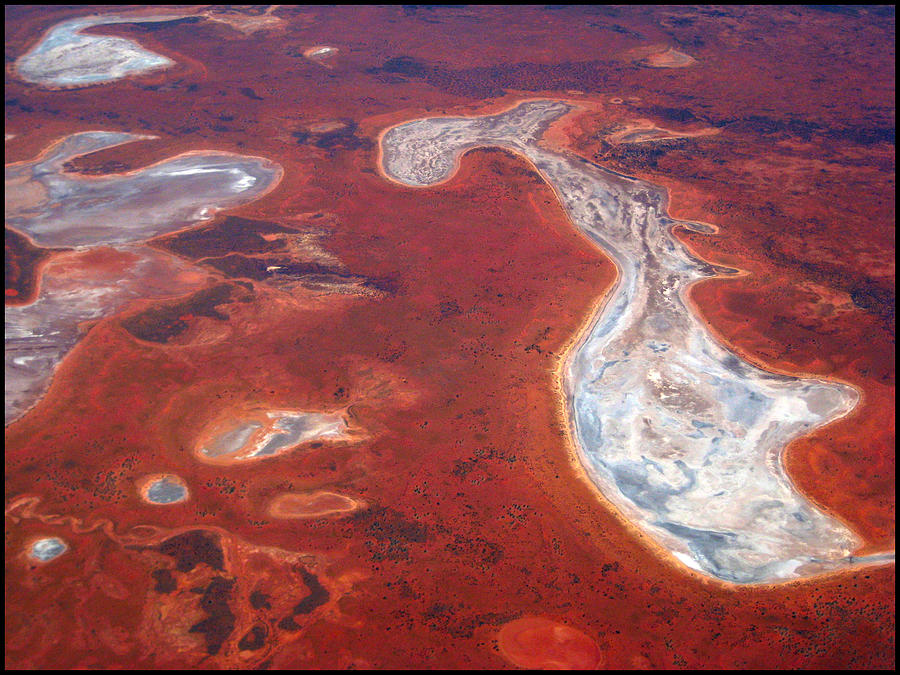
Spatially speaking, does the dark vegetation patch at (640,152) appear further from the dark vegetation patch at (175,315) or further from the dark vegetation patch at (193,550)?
the dark vegetation patch at (193,550)

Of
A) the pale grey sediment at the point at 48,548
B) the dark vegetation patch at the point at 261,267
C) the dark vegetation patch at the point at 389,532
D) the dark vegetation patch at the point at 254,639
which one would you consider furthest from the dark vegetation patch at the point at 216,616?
the dark vegetation patch at the point at 261,267

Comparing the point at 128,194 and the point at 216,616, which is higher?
the point at 128,194

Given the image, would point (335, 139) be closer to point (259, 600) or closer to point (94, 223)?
point (94, 223)

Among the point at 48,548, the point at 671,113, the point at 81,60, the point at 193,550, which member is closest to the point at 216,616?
the point at 193,550

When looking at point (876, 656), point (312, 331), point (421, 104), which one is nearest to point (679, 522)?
point (876, 656)

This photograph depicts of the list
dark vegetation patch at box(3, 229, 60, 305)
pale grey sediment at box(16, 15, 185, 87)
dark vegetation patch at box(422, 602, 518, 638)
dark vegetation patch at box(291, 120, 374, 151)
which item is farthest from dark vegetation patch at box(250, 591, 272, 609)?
pale grey sediment at box(16, 15, 185, 87)

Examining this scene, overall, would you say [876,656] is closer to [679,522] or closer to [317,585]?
[679,522]

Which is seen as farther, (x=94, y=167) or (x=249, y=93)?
(x=249, y=93)
